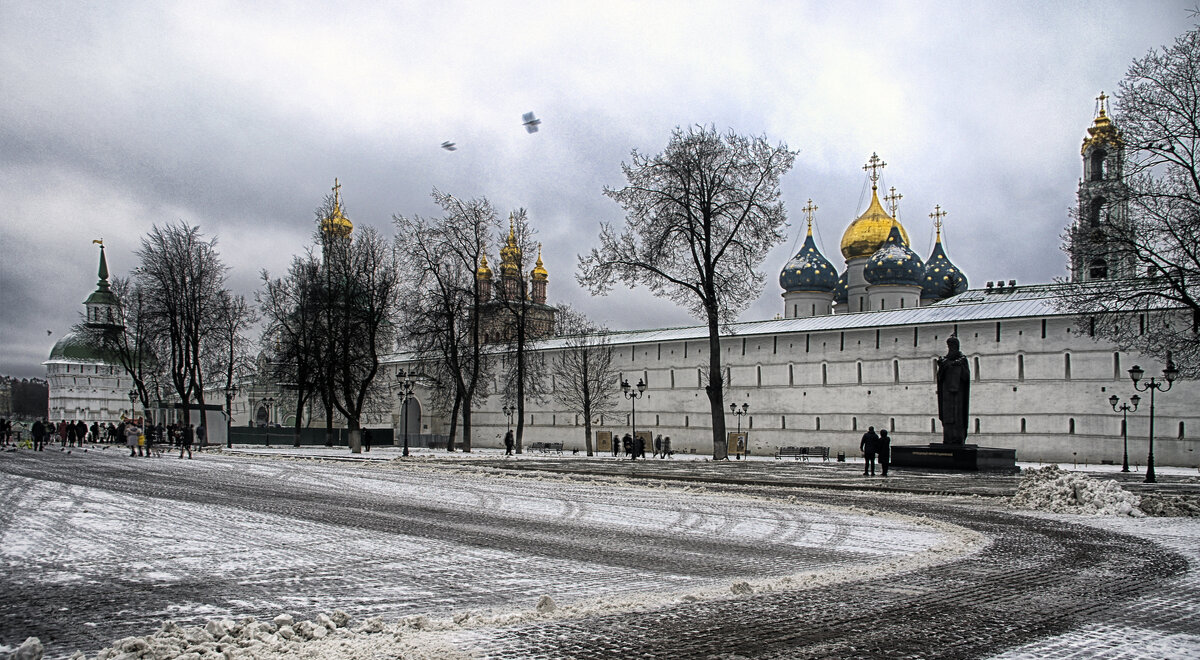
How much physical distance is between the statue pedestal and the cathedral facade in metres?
5.56

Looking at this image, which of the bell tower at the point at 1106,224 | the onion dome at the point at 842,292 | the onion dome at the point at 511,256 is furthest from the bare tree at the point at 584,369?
the bell tower at the point at 1106,224

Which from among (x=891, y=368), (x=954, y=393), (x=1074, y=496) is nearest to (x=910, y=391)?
(x=891, y=368)

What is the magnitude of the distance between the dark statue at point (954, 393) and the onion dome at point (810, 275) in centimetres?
3121

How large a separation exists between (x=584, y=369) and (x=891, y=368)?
17.1 metres

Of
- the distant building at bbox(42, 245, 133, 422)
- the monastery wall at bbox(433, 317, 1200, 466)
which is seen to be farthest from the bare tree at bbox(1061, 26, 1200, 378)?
the distant building at bbox(42, 245, 133, 422)

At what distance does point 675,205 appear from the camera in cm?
3055

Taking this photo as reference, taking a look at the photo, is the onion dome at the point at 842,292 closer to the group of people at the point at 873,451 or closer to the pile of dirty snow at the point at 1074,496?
the group of people at the point at 873,451

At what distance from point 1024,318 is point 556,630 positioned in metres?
37.7

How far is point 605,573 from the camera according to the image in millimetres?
7602

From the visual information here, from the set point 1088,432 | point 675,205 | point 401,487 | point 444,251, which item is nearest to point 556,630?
point 401,487

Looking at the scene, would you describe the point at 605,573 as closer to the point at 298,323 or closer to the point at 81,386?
the point at 298,323

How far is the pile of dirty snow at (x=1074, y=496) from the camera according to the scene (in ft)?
43.6

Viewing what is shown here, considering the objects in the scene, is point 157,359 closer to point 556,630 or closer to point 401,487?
point 401,487

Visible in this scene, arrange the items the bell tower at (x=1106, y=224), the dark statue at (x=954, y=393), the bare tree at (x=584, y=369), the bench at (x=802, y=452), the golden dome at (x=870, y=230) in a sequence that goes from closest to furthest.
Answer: the bell tower at (x=1106, y=224)
the dark statue at (x=954, y=393)
the bench at (x=802, y=452)
the bare tree at (x=584, y=369)
the golden dome at (x=870, y=230)
